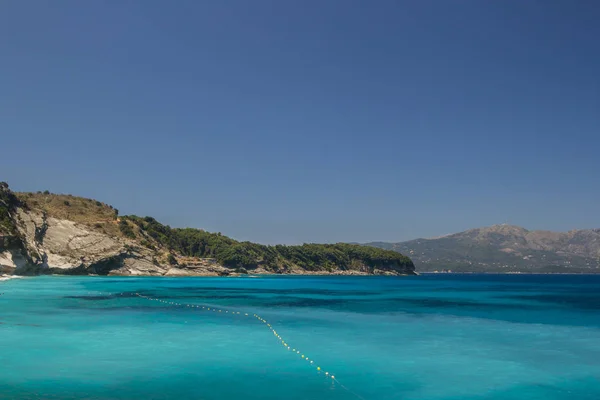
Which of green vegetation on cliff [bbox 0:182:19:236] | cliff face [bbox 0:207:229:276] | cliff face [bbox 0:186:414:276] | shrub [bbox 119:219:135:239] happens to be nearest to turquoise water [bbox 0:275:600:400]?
green vegetation on cliff [bbox 0:182:19:236]

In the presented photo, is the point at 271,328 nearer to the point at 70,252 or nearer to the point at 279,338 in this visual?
the point at 279,338

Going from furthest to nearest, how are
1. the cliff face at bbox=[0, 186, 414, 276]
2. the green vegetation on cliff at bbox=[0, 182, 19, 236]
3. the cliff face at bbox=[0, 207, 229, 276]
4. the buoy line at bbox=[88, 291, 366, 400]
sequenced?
1. the cliff face at bbox=[0, 186, 414, 276]
2. the cliff face at bbox=[0, 207, 229, 276]
3. the green vegetation on cliff at bbox=[0, 182, 19, 236]
4. the buoy line at bbox=[88, 291, 366, 400]

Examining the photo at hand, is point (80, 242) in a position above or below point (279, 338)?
above

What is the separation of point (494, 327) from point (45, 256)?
99583 mm

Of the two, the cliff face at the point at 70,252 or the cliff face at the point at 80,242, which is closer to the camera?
the cliff face at the point at 70,252

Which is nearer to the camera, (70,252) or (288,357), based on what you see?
(288,357)

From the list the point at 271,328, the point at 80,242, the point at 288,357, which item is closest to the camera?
the point at 288,357

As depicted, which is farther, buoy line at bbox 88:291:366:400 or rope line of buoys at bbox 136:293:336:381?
rope line of buoys at bbox 136:293:336:381

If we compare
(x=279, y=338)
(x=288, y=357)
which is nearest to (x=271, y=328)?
(x=279, y=338)

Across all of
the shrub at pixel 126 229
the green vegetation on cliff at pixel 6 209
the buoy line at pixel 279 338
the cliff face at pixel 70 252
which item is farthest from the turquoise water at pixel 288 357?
the shrub at pixel 126 229

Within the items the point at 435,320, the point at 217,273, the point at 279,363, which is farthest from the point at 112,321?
the point at 217,273

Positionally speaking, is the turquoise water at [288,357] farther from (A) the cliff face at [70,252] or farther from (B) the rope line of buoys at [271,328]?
(A) the cliff face at [70,252]

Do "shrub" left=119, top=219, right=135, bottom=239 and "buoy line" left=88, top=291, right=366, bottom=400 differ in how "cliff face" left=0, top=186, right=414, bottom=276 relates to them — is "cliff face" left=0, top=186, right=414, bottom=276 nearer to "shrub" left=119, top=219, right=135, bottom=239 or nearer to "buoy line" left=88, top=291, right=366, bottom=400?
"shrub" left=119, top=219, right=135, bottom=239

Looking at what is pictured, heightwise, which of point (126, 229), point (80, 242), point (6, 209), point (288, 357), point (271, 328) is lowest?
point (271, 328)
